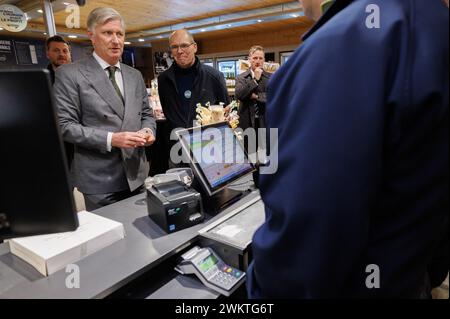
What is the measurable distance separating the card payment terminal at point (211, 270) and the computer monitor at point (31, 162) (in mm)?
550

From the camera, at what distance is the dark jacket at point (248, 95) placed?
3.96m

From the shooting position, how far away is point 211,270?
1142 mm

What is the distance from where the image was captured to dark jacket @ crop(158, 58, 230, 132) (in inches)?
108

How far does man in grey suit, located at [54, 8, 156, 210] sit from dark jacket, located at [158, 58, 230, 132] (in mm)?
800

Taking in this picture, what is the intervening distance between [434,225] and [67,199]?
2.60 feet

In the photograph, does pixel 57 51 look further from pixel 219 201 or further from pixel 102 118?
pixel 219 201

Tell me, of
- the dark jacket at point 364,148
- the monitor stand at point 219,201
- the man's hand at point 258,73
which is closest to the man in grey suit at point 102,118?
the monitor stand at point 219,201

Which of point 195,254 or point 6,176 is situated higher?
point 6,176

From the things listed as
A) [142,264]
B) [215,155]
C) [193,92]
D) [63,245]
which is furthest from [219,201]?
[193,92]

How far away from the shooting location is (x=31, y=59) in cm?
815

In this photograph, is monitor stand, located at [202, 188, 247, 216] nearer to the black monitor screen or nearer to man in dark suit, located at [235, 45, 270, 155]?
the black monitor screen

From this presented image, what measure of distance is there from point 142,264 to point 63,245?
11.6 inches
